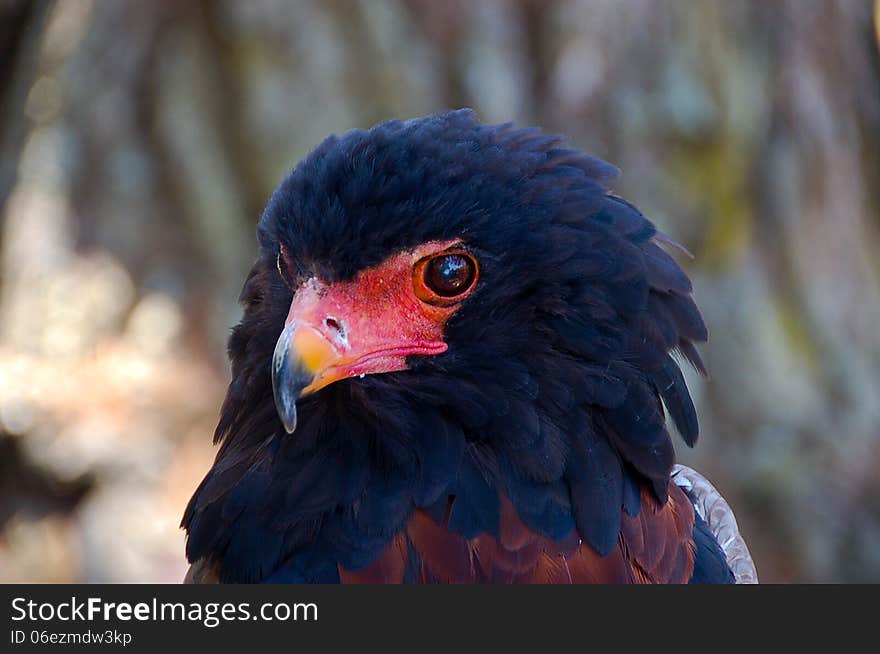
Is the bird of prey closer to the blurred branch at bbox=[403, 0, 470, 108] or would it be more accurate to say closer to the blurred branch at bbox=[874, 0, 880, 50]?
the blurred branch at bbox=[403, 0, 470, 108]

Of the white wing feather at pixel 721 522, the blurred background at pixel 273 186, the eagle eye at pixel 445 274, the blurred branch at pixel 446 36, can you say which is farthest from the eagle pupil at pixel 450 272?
the blurred branch at pixel 446 36

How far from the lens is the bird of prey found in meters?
2.73

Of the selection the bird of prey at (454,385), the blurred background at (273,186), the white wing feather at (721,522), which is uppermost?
the blurred background at (273,186)

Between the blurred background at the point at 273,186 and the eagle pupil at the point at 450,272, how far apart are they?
4.62 meters

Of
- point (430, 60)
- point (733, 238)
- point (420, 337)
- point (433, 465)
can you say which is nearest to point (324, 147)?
point (420, 337)

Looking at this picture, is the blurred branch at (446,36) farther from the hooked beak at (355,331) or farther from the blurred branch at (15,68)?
the hooked beak at (355,331)

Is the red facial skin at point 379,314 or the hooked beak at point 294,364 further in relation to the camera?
the red facial skin at point 379,314

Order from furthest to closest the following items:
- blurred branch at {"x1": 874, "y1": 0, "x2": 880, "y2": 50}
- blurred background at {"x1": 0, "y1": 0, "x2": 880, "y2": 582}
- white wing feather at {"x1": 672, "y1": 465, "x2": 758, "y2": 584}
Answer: blurred branch at {"x1": 874, "y1": 0, "x2": 880, "y2": 50} → blurred background at {"x1": 0, "y1": 0, "x2": 880, "y2": 582} → white wing feather at {"x1": 672, "y1": 465, "x2": 758, "y2": 584}

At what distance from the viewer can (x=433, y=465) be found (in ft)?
9.02

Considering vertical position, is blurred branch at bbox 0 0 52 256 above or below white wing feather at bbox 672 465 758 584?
above

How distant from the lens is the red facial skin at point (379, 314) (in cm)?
282

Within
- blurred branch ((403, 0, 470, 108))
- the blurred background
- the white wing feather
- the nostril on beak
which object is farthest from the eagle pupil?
blurred branch ((403, 0, 470, 108))

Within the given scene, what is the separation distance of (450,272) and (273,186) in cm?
529

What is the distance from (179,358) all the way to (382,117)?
217 cm
